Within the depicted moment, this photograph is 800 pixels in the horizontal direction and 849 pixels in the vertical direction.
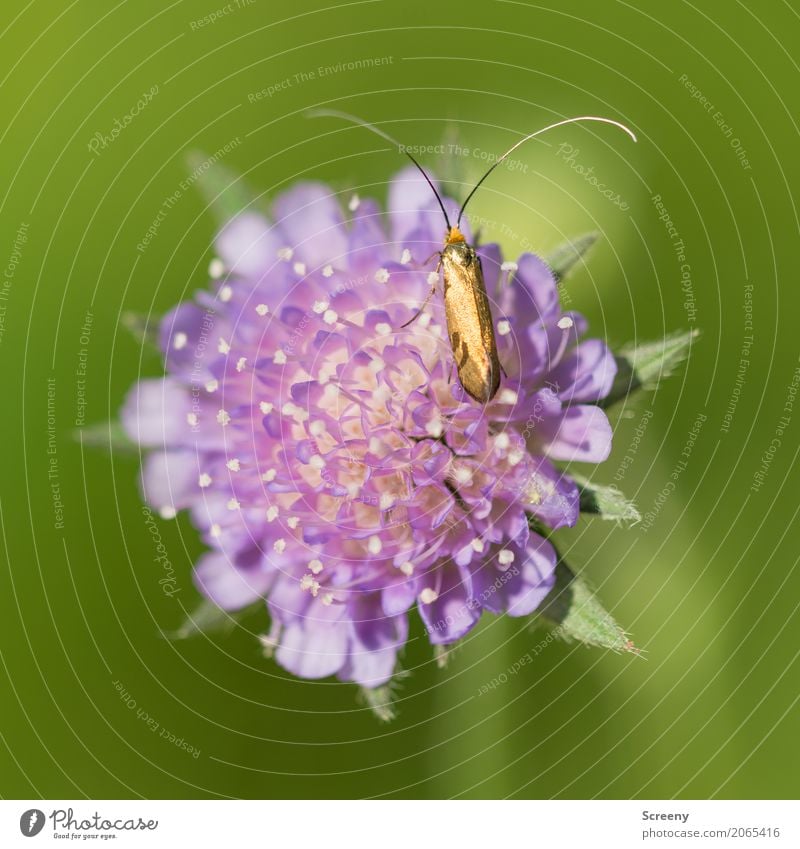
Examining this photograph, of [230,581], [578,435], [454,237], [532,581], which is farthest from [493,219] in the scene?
[230,581]

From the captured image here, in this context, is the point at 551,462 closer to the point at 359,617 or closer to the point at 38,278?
the point at 359,617

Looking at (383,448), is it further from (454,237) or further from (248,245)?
(248,245)

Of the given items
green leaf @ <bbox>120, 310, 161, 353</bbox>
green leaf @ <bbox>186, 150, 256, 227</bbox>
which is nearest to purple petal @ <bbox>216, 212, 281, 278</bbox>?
green leaf @ <bbox>186, 150, 256, 227</bbox>

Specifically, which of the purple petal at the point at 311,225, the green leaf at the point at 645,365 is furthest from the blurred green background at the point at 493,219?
the green leaf at the point at 645,365

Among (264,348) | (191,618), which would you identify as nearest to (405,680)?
(191,618)

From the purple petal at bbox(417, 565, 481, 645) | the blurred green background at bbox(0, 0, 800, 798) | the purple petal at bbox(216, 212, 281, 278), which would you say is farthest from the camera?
the blurred green background at bbox(0, 0, 800, 798)

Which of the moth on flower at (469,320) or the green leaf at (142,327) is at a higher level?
the green leaf at (142,327)

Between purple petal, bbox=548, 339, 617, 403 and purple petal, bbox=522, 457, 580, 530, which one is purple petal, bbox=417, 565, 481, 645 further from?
purple petal, bbox=548, 339, 617, 403

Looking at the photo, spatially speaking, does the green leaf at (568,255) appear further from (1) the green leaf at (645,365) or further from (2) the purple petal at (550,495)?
(2) the purple petal at (550,495)
